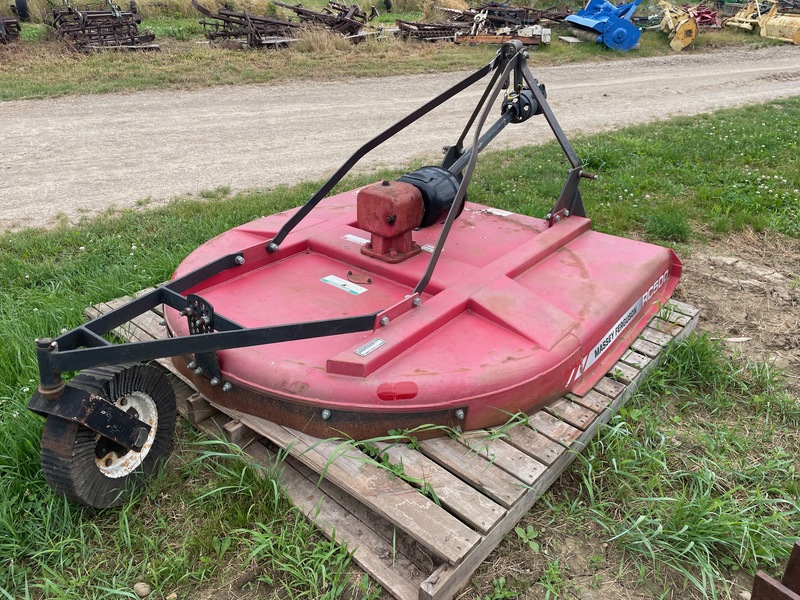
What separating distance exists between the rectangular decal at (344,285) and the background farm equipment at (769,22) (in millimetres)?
16600

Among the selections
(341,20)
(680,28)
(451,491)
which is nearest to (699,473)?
(451,491)

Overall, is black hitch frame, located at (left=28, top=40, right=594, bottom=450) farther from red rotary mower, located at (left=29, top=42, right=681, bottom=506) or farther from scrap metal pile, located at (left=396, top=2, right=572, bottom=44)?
scrap metal pile, located at (left=396, top=2, right=572, bottom=44)

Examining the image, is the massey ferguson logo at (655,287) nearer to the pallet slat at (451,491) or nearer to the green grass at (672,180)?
the green grass at (672,180)

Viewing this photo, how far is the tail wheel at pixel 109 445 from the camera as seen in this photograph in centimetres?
187

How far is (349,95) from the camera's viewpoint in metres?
9.01

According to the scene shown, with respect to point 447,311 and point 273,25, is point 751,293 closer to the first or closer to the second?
point 447,311

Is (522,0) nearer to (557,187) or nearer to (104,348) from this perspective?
(557,187)

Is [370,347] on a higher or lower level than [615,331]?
higher

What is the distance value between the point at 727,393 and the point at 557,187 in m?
2.60

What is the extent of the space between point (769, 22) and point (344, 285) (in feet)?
56.0

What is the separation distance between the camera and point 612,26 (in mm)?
12984

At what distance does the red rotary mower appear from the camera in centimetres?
194

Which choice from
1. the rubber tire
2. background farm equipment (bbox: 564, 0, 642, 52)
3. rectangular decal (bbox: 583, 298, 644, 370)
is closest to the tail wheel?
rectangular decal (bbox: 583, 298, 644, 370)

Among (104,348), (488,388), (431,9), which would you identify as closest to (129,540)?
(104,348)
